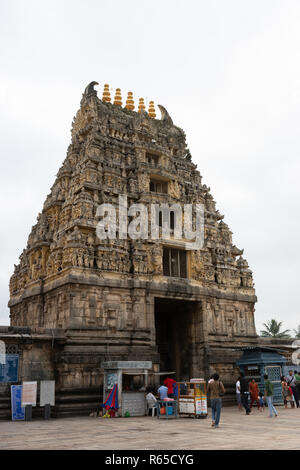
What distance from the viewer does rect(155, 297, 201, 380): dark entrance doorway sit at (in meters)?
28.4

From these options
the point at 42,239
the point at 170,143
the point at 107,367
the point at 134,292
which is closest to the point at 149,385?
the point at 107,367

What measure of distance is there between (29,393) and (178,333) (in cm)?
1221

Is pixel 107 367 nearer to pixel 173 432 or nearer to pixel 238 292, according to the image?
pixel 173 432

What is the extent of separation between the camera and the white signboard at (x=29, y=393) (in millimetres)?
20500

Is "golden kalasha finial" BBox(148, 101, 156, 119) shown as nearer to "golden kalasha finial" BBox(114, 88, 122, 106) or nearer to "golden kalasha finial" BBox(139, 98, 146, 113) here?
"golden kalasha finial" BBox(139, 98, 146, 113)

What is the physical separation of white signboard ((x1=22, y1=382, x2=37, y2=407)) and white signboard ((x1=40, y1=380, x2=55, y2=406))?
49cm

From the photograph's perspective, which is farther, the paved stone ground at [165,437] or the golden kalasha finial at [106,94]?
the golden kalasha finial at [106,94]

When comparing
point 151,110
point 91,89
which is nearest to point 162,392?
point 91,89

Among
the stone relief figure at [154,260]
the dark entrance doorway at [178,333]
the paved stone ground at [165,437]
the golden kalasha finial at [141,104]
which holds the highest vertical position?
the golden kalasha finial at [141,104]

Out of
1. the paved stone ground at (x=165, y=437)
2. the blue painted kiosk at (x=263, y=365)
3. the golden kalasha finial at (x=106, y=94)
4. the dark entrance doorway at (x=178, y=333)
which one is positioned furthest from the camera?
the golden kalasha finial at (x=106, y=94)

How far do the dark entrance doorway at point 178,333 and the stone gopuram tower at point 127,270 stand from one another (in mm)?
72

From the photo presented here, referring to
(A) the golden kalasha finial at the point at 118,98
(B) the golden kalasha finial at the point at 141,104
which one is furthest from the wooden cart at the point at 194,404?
(B) the golden kalasha finial at the point at 141,104

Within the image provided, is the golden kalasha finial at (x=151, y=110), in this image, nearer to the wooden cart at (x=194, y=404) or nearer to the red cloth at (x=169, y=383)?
the red cloth at (x=169, y=383)

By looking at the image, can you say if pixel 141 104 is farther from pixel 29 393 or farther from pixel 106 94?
pixel 29 393
